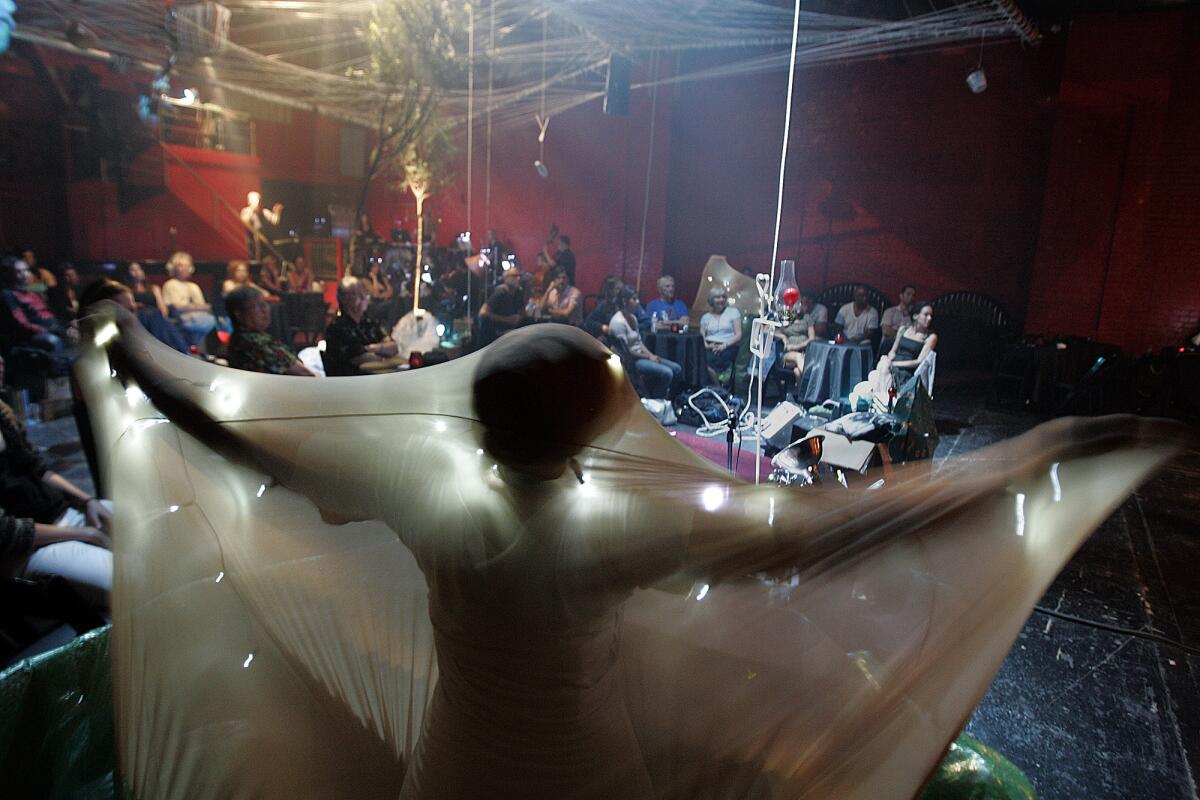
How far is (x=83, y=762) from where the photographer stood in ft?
4.76

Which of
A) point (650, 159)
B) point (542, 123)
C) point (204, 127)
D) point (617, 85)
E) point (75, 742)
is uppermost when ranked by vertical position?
point (617, 85)

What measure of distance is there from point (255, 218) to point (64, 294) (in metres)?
3.12

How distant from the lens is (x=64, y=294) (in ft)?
20.9

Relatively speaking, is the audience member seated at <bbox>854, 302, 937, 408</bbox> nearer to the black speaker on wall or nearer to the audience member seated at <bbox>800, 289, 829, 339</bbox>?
the audience member seated at <bbox>800, 289, 829, 339</bbox>

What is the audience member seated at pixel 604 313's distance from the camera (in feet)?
17.4

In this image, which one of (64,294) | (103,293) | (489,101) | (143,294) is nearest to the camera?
(103,293)

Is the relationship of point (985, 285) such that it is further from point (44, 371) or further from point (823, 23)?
point (44, 371)

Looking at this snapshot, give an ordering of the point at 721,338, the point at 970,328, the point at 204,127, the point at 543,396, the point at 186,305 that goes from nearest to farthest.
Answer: the point at 543,396 < the point at 721,338 < the point at 186,305 < the point at 970,328 < the point at 204,127

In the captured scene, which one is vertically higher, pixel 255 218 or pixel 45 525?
pixel 255 218

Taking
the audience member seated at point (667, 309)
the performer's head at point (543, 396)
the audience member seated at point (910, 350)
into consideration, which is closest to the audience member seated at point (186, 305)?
the audience member seated at point (667, 309)

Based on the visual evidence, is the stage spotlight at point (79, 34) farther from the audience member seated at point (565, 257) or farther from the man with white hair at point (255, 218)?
the audience member seated at point (565, 257)

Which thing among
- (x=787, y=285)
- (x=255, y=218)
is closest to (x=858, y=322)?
(x=787, y=285)

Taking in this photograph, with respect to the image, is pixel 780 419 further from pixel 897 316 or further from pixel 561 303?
pixel 897 316

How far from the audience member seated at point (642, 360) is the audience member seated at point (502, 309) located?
1252 mm
